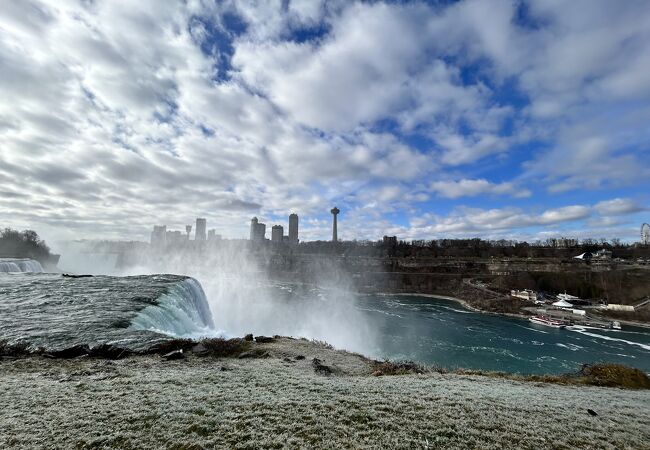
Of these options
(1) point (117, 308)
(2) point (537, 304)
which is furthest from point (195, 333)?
(2) point (537, 304)

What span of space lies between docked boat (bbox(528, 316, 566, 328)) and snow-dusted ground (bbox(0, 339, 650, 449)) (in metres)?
48.8

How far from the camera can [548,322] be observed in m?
51.1

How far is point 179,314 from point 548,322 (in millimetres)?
57531

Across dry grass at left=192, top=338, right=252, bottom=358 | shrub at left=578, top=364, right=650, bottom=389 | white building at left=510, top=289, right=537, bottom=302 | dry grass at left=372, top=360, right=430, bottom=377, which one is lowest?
white building at left=510, top=289, right=537, bottom=302

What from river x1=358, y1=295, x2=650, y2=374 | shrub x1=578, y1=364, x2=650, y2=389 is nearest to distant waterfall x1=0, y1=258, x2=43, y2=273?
river x1=358, y1=295, x2=650, y2=374

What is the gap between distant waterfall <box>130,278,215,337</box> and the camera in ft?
59.3

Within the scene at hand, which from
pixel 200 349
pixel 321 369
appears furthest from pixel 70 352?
pixel 321 369

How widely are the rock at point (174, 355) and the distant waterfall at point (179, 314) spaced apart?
16.6ft

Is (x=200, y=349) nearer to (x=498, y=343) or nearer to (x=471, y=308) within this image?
(x=498, y=343)

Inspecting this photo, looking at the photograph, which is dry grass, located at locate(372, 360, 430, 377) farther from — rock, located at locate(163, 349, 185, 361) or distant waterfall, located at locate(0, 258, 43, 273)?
distant waterfall, located at locate(0, 258, 43, 273)

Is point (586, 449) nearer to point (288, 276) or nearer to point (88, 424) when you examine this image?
point (88, 424)

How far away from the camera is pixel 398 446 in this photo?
229 inches

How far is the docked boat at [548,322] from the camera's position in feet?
163

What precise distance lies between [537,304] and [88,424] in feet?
263
